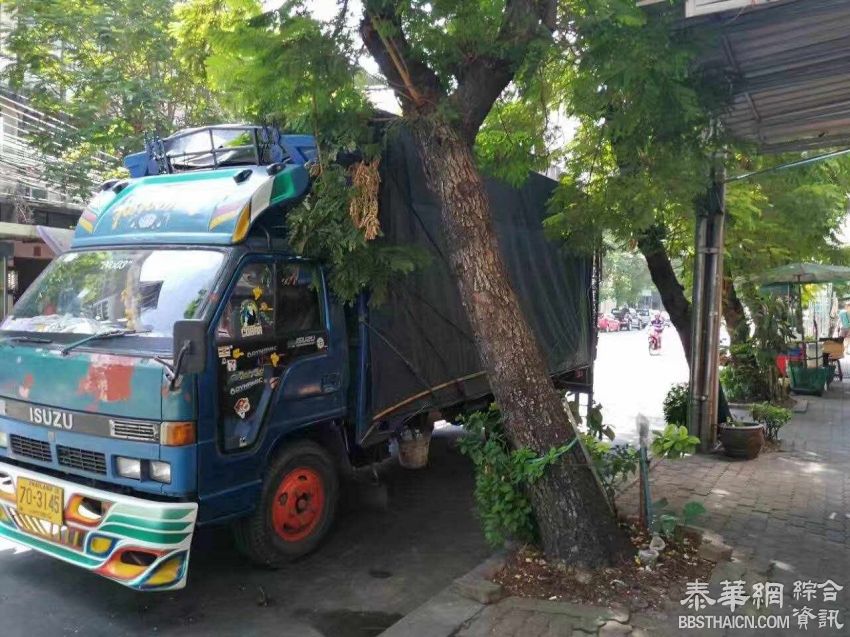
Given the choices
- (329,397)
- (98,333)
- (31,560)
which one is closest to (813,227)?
(329,397)

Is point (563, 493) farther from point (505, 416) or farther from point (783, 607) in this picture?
point (783, 607)

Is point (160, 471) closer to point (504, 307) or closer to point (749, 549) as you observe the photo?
point (504, 307)

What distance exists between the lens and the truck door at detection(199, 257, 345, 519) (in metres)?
3.89

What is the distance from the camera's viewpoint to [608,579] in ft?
12.8

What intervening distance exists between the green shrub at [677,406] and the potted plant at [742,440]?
0.62m

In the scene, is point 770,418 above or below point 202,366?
below

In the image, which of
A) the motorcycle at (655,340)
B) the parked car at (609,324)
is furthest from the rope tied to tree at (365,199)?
the parked car at (609,324)

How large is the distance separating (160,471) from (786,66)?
5.30 meters

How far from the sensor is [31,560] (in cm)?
449

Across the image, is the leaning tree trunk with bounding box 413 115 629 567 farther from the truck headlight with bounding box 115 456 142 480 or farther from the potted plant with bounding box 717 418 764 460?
the potted plant with bounding box 717 418 764 460

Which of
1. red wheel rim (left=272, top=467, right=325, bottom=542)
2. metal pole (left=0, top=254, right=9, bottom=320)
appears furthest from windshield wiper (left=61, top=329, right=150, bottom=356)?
metal pole (left=0, top=254, right=9, bottom=320)

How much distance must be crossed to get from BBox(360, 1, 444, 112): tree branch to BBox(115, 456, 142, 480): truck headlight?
2.71 m

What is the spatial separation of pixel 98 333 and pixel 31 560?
1.79 meters

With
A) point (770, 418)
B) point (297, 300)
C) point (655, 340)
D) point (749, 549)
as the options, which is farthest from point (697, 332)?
point (655, 340)
